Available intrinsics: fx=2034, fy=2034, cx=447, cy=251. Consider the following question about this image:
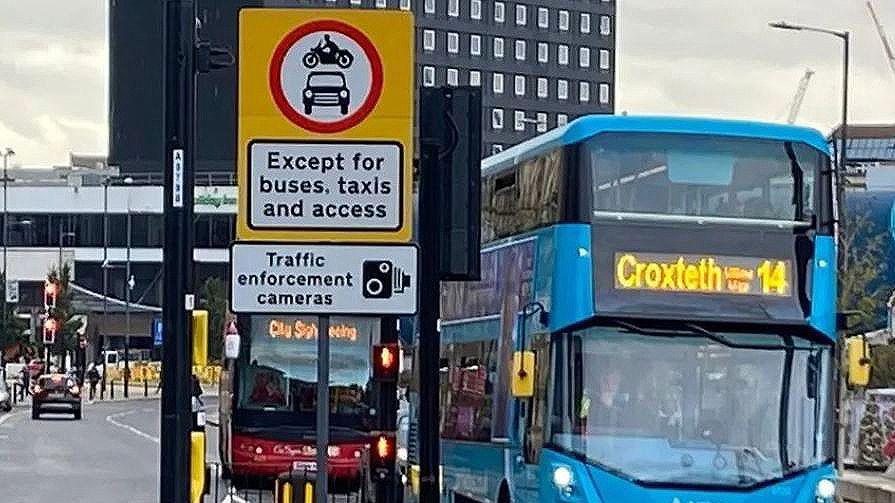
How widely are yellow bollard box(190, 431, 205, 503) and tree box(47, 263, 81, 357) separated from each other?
85.6 meters

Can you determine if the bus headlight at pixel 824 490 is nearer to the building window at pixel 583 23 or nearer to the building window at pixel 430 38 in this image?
Answer: the building window at pixel 430 38

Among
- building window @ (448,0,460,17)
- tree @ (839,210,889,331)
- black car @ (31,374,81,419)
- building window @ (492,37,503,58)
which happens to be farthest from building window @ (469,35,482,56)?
black car @ (31,374,81,419)

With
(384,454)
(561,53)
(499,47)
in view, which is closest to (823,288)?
(384,454)

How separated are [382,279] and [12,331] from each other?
95023 millimetres

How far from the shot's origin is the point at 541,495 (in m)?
17.8

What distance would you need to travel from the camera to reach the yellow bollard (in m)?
10.2

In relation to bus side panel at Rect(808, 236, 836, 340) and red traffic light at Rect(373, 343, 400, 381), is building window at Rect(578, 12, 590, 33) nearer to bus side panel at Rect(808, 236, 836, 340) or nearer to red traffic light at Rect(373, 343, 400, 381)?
bus side panel at Rect(808, 236, 836, 340)

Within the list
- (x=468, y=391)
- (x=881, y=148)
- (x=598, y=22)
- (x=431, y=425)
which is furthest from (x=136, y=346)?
(x=431, y=425)

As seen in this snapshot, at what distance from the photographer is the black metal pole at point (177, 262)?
32.2 feet

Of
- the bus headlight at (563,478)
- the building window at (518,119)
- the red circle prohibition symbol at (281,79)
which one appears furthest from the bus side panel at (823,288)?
the building window at (518,119)

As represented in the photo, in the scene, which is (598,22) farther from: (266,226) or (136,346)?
(266,226)

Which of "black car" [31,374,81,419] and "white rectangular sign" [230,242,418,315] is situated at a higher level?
"white rectangular sign" [230,242,418,315]

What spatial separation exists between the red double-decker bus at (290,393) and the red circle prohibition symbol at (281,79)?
70.4ft

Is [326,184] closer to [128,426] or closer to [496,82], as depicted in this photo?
[128,426]
